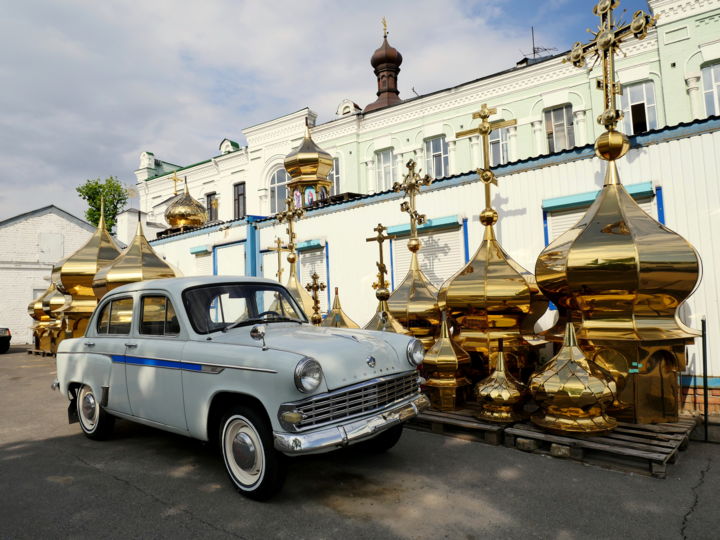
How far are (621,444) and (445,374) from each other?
6.90 feet

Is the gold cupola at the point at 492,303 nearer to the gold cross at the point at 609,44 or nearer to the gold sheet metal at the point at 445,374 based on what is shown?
the gold sheet metal at the point at 445,374

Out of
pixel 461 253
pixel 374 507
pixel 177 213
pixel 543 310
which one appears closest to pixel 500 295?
pixel 543 310

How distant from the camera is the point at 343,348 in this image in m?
3.93

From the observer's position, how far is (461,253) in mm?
8953

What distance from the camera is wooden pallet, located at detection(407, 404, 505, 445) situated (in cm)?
513

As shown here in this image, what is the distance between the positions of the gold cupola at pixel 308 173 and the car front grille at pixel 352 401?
35.8 feet

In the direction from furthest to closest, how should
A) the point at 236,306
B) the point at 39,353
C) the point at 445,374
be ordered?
the point at 39,353 < the point at 445,374 < the point at 236,306

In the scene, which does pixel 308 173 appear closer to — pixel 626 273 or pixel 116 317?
pixel 116 317

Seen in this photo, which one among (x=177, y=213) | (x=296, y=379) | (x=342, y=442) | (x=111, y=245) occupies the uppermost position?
(x=177, y=213)

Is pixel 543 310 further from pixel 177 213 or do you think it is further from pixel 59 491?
pixel 177 213

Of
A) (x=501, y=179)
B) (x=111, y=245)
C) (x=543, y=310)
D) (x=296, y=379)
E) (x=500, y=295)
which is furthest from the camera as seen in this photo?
(x=111, y=245)

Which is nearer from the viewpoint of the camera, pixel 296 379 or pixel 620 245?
pixel 296 379

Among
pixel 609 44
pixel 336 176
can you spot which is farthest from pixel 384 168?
pixel 609 44

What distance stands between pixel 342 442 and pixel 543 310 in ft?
15.9
